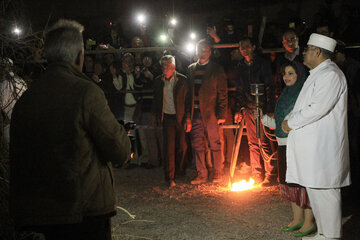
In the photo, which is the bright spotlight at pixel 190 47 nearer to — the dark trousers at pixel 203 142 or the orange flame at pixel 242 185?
the dark trousers at pixel 203 142

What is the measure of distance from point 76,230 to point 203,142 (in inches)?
236

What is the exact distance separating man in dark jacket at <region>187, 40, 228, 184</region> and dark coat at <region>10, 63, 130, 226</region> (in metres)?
5.73

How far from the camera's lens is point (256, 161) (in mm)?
7934

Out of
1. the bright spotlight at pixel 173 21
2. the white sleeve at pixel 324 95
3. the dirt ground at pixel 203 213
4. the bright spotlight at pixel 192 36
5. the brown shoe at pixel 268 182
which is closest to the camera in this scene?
the white sleeve at pixel 324 95

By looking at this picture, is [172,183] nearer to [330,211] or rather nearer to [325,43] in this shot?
[330,211]

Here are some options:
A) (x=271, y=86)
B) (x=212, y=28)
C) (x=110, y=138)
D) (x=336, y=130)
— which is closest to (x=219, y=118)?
(x=271, y=86)

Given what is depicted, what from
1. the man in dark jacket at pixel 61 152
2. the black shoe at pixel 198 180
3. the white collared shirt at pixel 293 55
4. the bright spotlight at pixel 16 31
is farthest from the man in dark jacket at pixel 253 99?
the man in dark jacket at pixel 61 152

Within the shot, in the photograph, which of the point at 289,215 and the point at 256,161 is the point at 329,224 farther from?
the point at 256,161

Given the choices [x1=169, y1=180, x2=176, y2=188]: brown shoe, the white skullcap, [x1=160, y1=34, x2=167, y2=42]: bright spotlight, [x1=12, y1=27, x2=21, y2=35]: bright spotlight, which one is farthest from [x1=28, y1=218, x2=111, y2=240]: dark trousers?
[x1=160, y1=34, x2=167, y2=42]: bright spotlight

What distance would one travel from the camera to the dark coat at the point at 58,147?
2.43m

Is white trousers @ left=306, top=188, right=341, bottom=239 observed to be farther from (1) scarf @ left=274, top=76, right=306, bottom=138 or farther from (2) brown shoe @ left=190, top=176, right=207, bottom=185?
(2) brown shoe @ left=190, top=176, right=207, bottom=185

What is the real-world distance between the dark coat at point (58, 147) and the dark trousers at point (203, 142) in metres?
5.75

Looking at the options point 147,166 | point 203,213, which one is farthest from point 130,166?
point 203,213

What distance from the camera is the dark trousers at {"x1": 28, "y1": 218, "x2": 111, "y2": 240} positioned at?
2.52 meters
